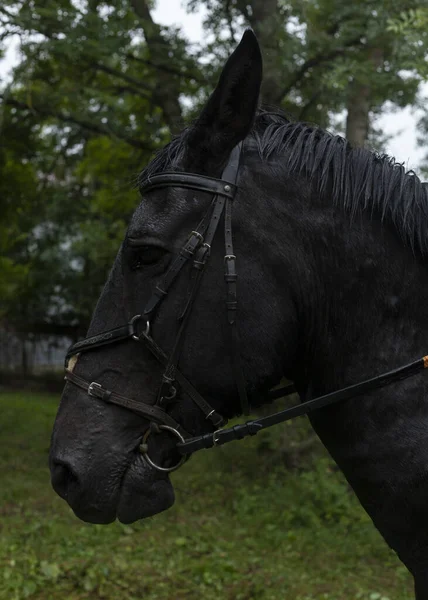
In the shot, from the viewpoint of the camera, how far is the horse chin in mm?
1968

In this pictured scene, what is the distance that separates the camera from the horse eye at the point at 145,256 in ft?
6.63

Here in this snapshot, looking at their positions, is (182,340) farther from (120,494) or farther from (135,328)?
(120,494)

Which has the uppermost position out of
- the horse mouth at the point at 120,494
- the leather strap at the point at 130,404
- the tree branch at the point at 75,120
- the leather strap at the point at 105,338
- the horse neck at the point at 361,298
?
the tree branch at the point at 75,120

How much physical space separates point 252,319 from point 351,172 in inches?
22.5

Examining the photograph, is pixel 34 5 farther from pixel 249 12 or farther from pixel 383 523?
pixel 383 523

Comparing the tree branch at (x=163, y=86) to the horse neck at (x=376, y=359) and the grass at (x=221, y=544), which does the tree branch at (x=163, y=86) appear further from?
the horse neck at (x=376, y=359)

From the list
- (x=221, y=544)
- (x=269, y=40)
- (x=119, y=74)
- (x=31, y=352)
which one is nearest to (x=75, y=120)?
(x=119, y=74)

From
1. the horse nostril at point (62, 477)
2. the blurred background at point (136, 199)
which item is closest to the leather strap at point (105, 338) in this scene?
the horse nostril at point (62, 477)

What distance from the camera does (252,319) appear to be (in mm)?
1968

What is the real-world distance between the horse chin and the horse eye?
1.96ft

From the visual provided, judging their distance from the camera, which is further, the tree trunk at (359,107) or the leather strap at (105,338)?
the tree trunk at (359,107)

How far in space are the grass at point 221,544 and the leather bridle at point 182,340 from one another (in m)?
3.37

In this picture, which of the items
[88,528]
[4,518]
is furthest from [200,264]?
[4,518]

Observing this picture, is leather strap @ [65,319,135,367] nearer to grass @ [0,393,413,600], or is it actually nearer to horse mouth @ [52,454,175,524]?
horse mouth @ [52,454,175,524]
